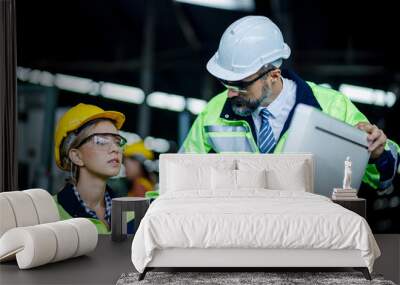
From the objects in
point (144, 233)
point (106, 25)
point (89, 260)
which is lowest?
point (89, 260)

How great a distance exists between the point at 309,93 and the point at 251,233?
2736 mm

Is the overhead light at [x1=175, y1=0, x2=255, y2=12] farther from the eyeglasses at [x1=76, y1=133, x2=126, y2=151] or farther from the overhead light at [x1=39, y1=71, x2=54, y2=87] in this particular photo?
the overhead light at [x1=39, y1=71, x2=54, y2=87]

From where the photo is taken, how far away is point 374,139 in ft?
22.1

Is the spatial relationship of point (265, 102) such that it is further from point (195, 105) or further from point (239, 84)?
point (195, 105)

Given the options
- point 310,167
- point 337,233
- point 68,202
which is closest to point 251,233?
point 337,233

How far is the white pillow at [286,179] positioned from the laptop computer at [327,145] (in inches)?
21.3

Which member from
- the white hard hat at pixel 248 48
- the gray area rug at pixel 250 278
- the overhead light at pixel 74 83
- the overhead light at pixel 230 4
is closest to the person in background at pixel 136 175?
the overhead light at pixel 74 83

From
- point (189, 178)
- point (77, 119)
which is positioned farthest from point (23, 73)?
point (189, 178)

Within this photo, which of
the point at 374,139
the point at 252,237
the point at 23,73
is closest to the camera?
the point at 252,237

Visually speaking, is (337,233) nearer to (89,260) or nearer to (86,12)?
(89,260)

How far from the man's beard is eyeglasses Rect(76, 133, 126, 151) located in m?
1.30

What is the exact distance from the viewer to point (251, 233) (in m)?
4.46

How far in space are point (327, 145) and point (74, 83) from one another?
9.21 feet

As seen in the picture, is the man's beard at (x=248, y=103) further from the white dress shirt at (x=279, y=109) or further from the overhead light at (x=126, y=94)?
the overhead light at (x=126, y=94)
